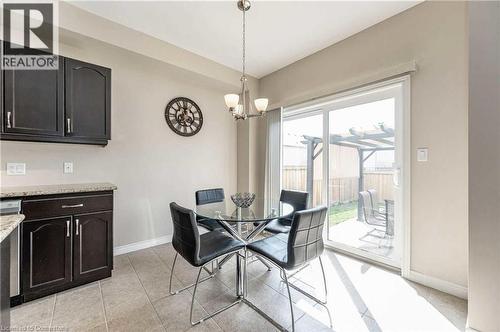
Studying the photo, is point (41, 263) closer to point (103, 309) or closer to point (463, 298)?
point (103, 309)

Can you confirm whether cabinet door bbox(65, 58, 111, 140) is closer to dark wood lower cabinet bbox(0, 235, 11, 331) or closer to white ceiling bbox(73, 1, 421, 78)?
white ceiling bbox(73, 1, 421, 78)

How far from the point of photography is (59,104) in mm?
2170

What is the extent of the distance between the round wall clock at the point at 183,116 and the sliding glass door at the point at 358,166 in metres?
1.53

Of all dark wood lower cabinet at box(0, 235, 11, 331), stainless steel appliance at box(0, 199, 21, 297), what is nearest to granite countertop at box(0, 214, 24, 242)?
dark wood lower cabinet at box(0, 235, 11, 331)

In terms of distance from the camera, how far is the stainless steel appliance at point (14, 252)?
1737 mm

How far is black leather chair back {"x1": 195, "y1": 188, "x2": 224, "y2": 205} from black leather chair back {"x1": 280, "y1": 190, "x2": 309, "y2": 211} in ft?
2.90

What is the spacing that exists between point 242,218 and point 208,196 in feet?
3.72

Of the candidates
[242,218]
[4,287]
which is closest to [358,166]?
[242,218]

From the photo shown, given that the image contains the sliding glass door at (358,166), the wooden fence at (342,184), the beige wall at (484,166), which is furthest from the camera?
the wooden fence at (342,184)

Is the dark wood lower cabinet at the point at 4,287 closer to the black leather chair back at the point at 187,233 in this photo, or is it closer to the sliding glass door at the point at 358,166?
the black leather chair back at the point at 187,233

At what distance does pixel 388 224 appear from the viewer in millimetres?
2594

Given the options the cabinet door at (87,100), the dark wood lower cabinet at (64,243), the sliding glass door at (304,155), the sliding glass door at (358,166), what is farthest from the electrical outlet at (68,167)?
the sliding glass door at (358,166)

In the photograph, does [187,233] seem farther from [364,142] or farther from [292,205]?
[364,142]

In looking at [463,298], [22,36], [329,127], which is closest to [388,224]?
[463,298]
